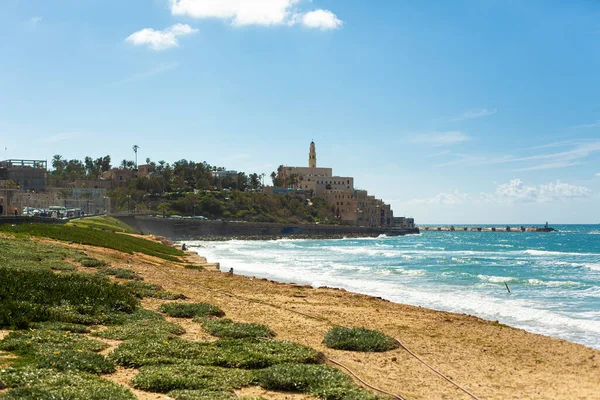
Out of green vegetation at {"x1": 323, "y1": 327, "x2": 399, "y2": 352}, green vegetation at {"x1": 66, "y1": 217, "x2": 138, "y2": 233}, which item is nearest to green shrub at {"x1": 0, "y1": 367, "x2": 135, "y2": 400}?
green vegetation at {"x1": 323, "y1": 327, "x2": 399, "y2": 352}

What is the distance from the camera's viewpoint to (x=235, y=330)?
12047 millimetres

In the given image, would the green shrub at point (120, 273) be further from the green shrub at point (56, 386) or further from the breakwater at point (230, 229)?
the breakwater at point (230, 229)

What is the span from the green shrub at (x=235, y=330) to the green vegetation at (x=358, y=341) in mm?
1309

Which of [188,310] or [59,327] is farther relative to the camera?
[188,310]

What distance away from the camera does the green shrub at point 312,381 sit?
803 centimetres

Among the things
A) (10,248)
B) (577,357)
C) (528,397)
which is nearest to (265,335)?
(528,397)

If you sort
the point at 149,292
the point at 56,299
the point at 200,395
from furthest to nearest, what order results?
the point at 149,292
the point at 56,299
the point at 200,395

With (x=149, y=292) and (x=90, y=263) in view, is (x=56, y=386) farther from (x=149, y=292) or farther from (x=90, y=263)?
(x=90, y=263)

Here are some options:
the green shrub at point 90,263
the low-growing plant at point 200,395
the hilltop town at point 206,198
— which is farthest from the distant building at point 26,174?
the low-growing plant at point 200,395

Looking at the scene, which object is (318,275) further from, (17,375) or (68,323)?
(17,375)

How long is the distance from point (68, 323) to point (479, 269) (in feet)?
123

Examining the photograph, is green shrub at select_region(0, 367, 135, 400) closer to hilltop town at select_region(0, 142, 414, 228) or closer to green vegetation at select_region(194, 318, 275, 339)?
green vegetation at select_region(194, 318, 275, 339)

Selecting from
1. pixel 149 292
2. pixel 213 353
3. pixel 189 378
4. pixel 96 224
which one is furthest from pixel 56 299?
pixel 96 224

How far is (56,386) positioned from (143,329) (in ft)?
14.2
